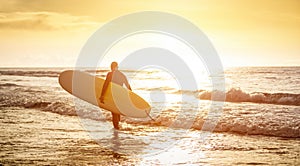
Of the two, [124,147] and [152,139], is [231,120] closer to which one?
[152,139]

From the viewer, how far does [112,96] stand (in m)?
10.9

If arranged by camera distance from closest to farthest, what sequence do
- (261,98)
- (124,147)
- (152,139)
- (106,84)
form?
(124,147) < (152,139) < (106,84) < (261,98)

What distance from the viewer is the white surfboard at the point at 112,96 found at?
10.8 m

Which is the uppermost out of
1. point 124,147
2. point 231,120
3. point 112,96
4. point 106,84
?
point 106,84

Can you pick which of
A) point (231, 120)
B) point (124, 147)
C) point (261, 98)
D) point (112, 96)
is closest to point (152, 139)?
point (124, 147)

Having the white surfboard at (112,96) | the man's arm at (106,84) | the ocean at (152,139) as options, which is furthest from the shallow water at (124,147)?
the man's arm at (106,84)

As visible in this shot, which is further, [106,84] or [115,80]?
[115,80]

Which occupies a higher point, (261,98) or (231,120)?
(261,98)

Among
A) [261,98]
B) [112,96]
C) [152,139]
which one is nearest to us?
[152,139]

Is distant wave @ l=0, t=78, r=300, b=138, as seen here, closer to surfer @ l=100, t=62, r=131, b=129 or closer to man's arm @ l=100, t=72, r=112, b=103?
surfer @ l=100, t=62, r=131, b=129

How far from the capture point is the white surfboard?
10.8 meters

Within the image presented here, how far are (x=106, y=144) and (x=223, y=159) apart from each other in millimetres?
2505

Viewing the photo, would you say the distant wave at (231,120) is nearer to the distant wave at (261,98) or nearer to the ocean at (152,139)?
the ocean at (152,139)

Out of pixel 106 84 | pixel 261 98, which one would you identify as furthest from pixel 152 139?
pixel 261 98
